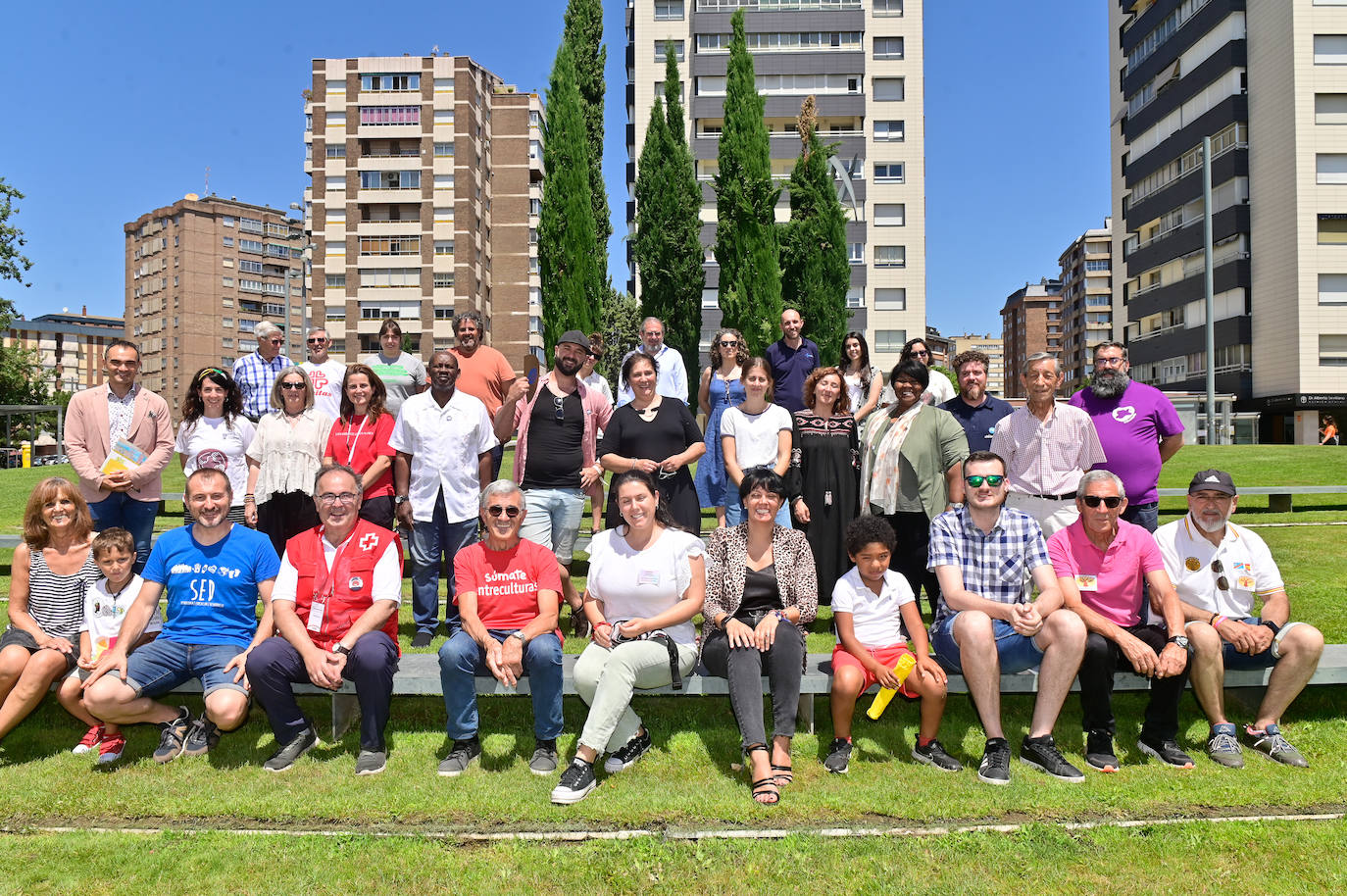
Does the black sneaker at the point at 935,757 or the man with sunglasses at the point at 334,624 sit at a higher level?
the man with sunglasses at the point at 334,624

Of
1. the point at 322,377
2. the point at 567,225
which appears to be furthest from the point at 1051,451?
the point at 567,225

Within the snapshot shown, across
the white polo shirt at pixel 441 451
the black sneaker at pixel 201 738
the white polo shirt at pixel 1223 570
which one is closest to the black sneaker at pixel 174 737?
the black sneaker at pixel 201 738

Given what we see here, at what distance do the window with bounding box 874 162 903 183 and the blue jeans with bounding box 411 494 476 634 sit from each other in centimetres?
4809

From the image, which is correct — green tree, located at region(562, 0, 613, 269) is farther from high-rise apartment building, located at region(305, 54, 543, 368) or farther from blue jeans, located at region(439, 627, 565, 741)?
high-rise apartment building, located at region(305, 54, 543, 368)

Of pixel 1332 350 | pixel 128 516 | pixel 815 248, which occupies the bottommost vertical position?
pixel 128 516

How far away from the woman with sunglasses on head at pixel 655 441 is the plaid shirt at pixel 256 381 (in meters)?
3.43

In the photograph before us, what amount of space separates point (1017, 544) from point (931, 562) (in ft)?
1.60

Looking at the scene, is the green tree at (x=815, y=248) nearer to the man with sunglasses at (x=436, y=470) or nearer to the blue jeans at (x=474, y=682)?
the man with sunglasses at (x=436, y=470)

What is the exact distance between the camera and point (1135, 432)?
6145 mm

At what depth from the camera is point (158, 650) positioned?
5.01 metres

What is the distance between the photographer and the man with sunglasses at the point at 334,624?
4785 mm

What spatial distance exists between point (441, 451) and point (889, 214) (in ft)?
156

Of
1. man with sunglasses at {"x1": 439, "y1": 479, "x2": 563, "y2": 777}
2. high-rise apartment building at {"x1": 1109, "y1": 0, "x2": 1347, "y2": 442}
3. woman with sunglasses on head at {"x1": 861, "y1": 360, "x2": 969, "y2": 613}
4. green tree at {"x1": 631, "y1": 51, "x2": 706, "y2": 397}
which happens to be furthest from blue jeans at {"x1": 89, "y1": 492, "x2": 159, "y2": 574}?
high-rise apartment building at {"x1": 1109, "y1": 0, "x2": 1347, "y2": 442}

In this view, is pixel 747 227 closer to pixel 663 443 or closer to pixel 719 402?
pixel 719 402
